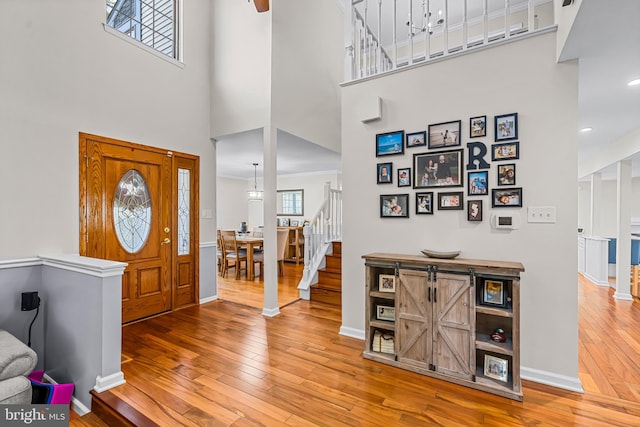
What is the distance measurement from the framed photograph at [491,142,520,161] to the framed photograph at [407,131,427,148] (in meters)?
0.54

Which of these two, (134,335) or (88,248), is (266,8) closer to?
(88,248)

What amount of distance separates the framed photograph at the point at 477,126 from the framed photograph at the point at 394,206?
28.5 inches

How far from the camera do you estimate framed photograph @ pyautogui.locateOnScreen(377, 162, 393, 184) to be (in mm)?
2744

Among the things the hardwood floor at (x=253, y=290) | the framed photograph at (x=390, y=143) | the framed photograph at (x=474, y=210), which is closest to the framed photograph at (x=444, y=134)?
the framed photograph at (x=390, y=143)

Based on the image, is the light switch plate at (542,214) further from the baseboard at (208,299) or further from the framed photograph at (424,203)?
the baseboard at (208,299)

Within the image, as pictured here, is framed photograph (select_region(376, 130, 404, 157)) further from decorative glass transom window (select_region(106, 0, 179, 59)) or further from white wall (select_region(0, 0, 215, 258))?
decorative glass transom window (select_region(106, 0, 179, 59))

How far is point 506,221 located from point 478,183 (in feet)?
1.17

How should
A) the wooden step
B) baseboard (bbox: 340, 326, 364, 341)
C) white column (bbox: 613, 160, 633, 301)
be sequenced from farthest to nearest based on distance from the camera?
1. white column (bbox: 613, 160, 633, 301)
2. the wooden step
3. baseboard (bbox: 340, 326, 364, 341)

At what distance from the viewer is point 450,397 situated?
1979 millimetres

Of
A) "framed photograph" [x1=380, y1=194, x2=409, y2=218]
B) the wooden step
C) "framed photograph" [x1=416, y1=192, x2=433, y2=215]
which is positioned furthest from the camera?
the wooden step

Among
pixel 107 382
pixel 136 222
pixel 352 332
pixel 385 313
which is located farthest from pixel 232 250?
pixel 385 313

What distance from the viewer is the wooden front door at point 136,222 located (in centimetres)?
305

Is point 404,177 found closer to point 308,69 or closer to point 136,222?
point 308,69

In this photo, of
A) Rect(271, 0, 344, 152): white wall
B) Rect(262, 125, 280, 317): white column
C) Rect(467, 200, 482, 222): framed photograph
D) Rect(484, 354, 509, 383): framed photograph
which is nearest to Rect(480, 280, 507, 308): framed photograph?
Rect(484, 354, 509, 383): framed photograph
